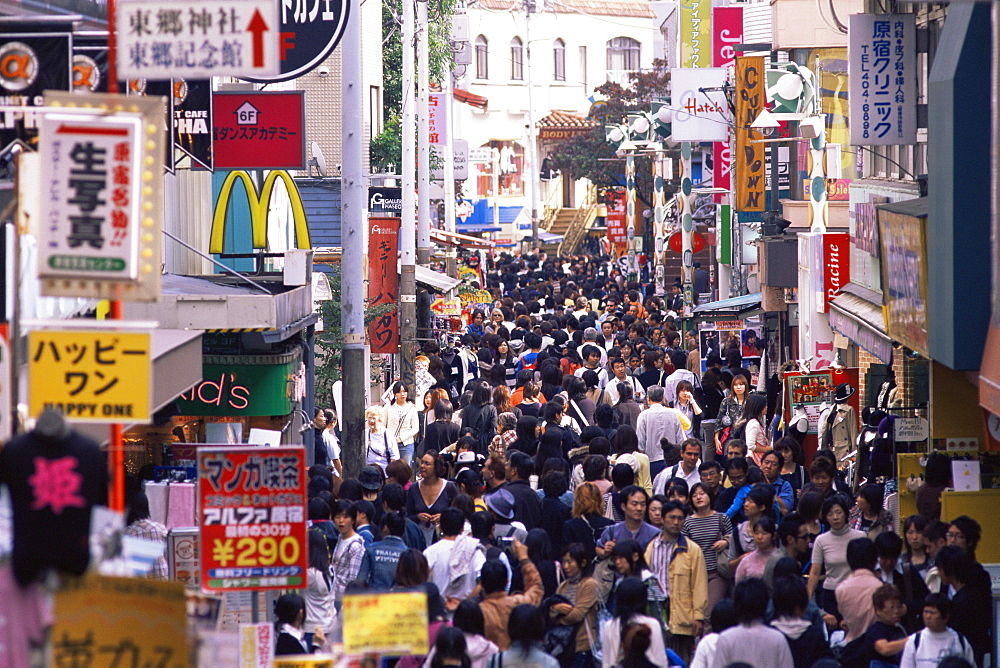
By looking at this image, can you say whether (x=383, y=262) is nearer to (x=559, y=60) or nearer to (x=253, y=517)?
(x=253, y=517)

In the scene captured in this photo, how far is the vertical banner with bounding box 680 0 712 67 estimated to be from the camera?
35.3 meters

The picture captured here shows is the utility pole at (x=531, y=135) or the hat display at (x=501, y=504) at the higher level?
the utility pole at (x=531, y=135)

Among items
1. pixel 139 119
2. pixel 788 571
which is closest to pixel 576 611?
pixel 788 571

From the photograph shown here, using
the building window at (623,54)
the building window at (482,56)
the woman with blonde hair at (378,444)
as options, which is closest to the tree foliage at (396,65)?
the woman with blonde hair at (378,444)

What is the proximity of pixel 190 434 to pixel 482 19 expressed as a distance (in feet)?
195

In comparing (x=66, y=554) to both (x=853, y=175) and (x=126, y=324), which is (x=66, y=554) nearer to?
(x=126, y=324)

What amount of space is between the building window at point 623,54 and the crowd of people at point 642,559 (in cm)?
6411

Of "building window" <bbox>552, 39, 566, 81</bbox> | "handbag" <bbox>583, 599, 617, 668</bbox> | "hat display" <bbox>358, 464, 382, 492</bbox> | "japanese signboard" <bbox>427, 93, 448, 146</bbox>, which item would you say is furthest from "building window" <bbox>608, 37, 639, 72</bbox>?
"handbag" <bbox>583, 599, 617, 668</bbox>

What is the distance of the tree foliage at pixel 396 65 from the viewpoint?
31609mm

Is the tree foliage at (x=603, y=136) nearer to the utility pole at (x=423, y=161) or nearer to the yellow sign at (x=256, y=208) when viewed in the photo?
the utility pole at (x=423, y=161)

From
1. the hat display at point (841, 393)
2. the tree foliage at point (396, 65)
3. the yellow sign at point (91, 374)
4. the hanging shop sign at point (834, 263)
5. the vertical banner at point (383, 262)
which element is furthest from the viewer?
the tree foliage at point (396, 65)

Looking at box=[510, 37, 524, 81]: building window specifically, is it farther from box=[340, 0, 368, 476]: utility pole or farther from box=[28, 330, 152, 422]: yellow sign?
box=[28, 330, 152, 422]: yellow sign

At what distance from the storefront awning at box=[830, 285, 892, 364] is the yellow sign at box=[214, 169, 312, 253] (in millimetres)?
5698

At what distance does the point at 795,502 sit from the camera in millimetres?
10961
